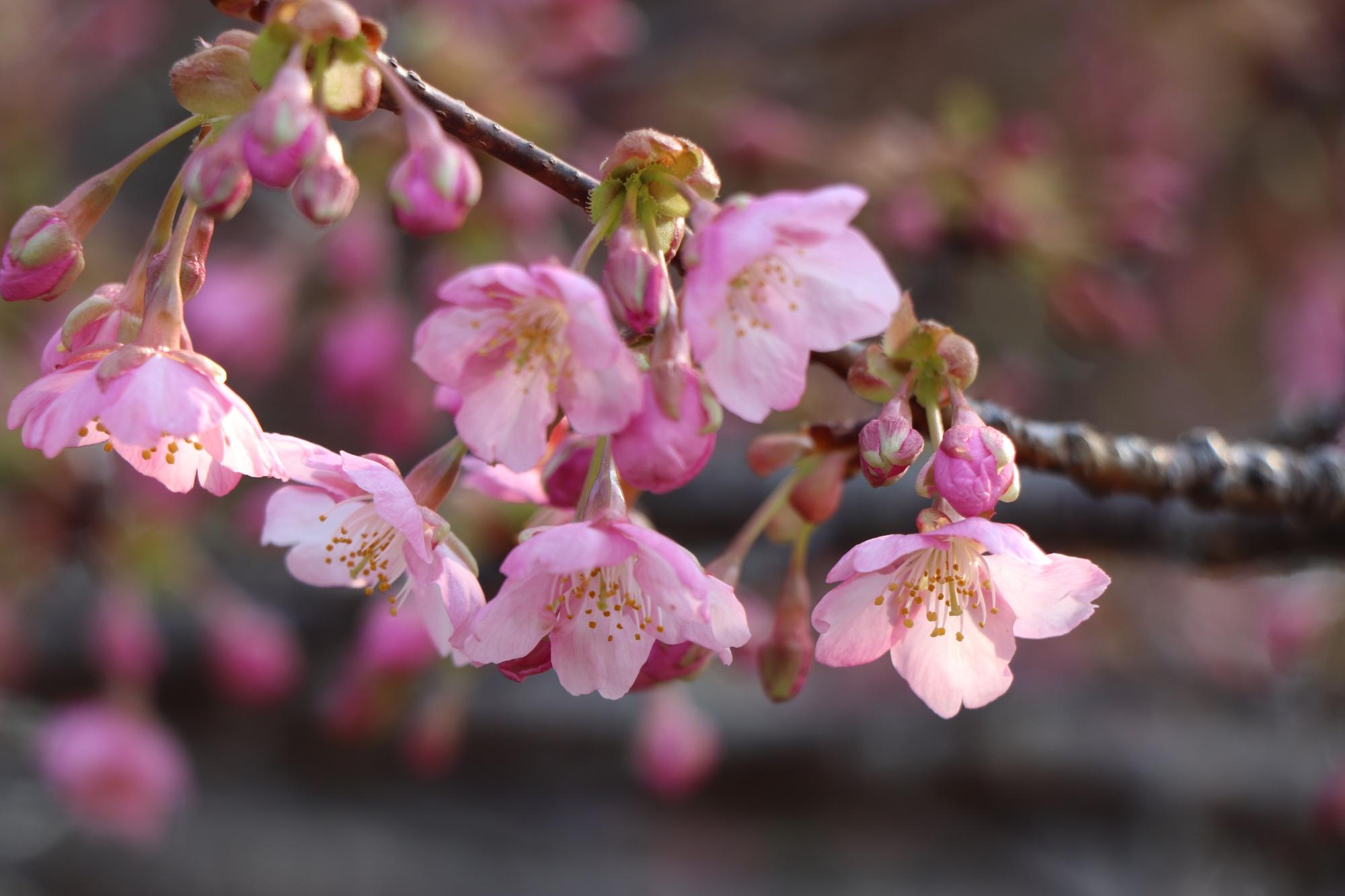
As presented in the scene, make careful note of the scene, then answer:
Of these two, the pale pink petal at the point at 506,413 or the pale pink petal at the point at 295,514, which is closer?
the pale pink petal at the point at 506,413

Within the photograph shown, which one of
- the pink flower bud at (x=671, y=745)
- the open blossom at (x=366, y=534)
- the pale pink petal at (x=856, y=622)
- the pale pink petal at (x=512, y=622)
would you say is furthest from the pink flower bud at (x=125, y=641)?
the pale pink petal at (x=856, y=622)

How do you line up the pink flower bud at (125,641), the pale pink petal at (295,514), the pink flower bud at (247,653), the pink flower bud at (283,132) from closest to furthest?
1. the pink flower bud at (283,132)
2. the pale pink petal at (295,514)
3. the pink flower bud at (125,641)
4. the pink flower bud at (247,653)

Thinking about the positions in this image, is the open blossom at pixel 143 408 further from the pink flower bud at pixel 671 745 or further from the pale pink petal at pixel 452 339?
the pink flower bud at pixel 671 745

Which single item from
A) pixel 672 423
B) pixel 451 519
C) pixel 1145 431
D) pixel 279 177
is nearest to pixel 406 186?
pixel 279 177

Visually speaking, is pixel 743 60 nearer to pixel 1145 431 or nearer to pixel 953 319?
pixel 953 319

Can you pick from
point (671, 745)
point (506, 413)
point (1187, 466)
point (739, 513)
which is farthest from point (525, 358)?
point (671, 745)

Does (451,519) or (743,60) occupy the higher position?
(743,60)
